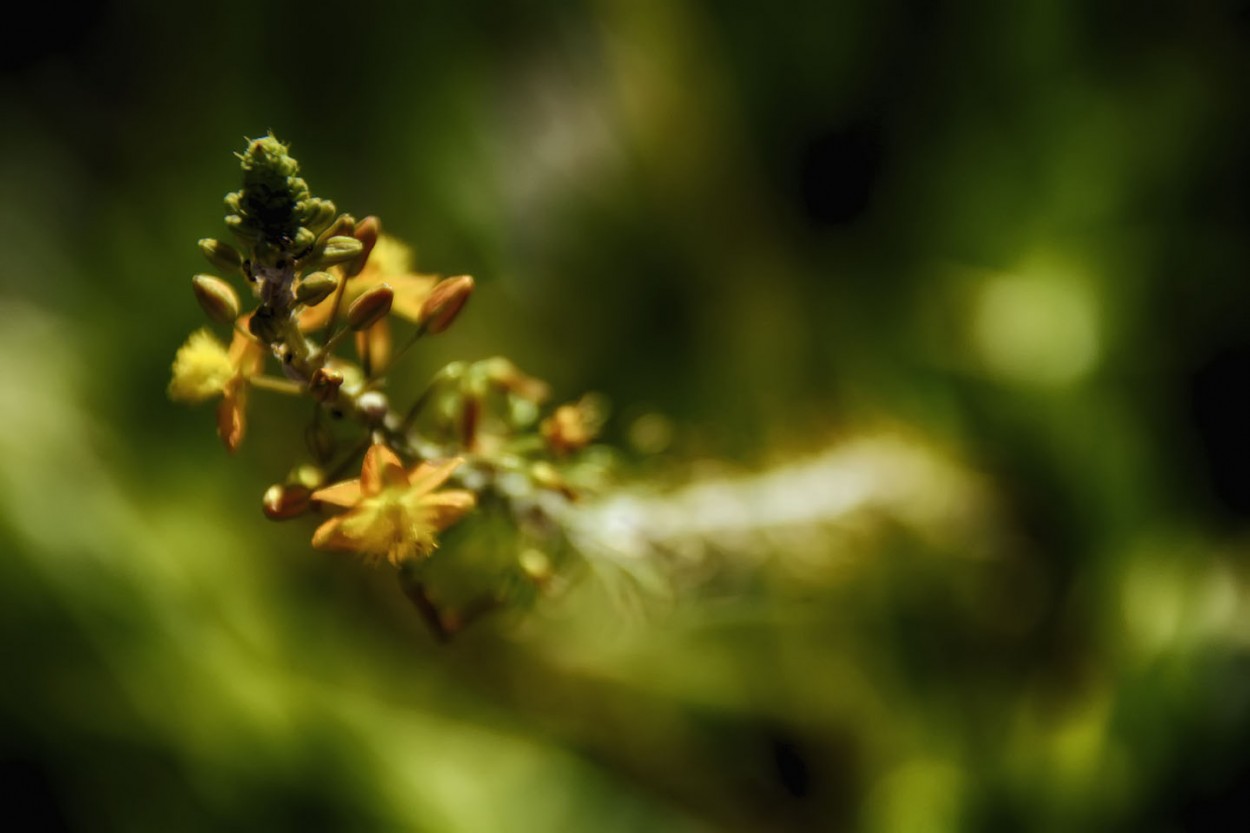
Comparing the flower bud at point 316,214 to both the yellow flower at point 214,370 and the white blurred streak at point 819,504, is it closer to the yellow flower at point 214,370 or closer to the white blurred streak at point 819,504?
the yellow flower at point 214,370

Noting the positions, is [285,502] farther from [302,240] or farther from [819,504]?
[819,504]

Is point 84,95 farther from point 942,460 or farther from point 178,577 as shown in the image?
point 942,460

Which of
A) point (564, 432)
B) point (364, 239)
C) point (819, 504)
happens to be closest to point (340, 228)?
point (364, 239)

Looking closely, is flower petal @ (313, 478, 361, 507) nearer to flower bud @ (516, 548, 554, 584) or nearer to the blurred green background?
flower bud @ (516, 548, 554, 584)

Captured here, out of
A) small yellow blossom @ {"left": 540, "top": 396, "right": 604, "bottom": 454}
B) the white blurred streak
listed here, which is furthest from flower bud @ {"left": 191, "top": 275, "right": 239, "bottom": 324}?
the white blurred streak

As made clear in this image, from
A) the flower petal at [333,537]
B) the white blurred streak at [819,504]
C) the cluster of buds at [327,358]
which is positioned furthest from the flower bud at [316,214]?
the white blurred streak at [819,504]
